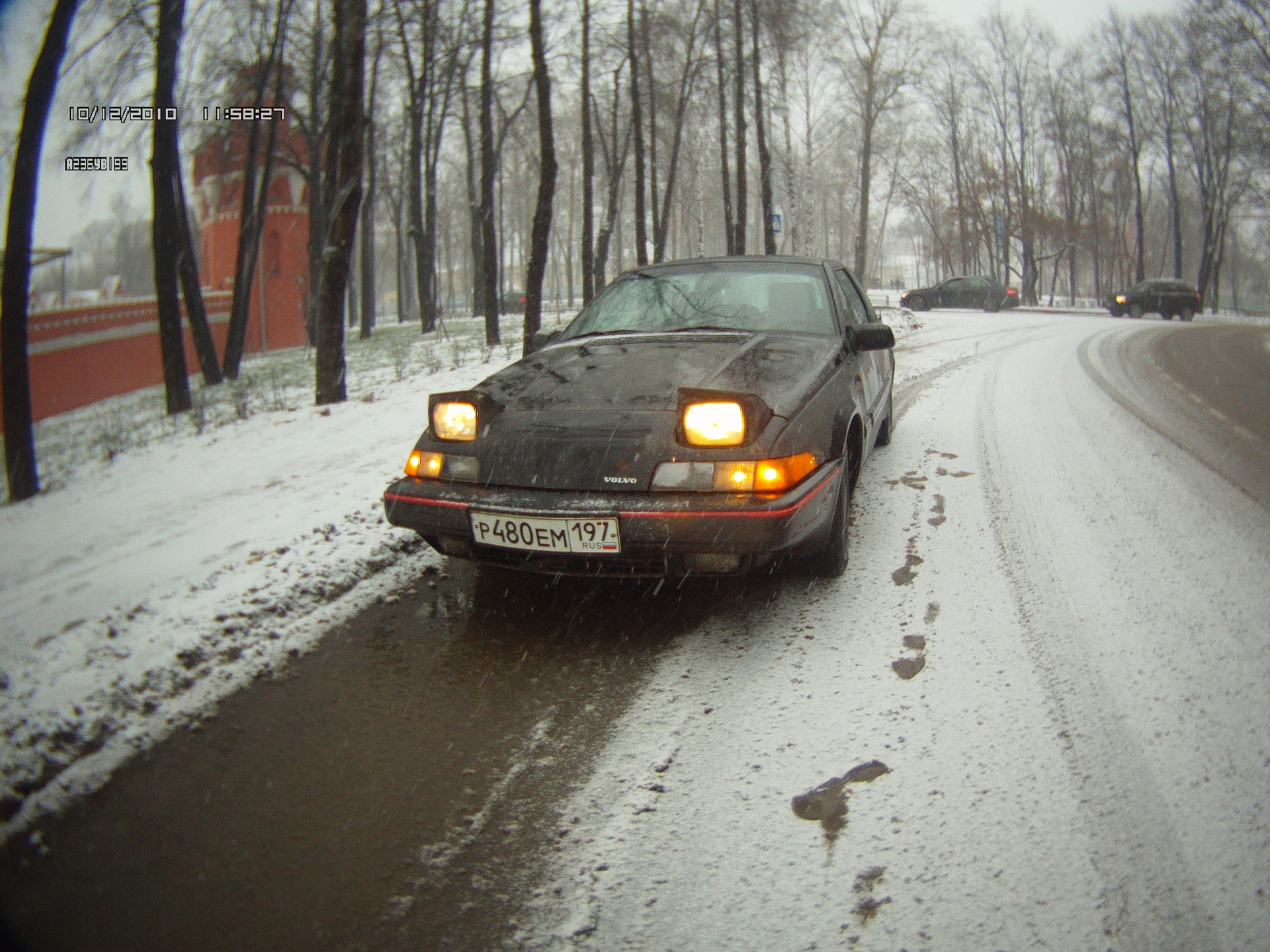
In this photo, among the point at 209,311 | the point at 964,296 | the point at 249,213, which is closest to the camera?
the point at 249,213

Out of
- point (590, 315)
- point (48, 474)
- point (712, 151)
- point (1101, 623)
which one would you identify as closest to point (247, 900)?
point (1101, 623)

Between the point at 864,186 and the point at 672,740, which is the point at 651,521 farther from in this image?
the point at 864,186

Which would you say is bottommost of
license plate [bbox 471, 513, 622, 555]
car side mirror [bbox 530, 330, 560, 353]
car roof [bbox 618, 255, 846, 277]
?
license plate [bbox 471, 513, 622, 555]

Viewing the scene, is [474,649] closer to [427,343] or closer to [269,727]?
[269,727]

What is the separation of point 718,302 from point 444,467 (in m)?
1.84

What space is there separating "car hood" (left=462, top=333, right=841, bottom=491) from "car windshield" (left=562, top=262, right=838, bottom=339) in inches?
9.7

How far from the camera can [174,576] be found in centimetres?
368

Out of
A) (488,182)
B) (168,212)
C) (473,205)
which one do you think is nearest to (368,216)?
(473,205)

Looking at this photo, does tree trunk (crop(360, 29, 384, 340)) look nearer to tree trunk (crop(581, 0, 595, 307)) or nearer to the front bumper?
tree trunk (crop(581, 0, 595, 307))

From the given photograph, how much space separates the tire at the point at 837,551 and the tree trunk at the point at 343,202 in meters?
7.07

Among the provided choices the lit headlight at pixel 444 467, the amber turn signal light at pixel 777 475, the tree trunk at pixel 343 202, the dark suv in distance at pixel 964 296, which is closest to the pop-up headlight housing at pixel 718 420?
the amber turn signal light at pixel 777 475

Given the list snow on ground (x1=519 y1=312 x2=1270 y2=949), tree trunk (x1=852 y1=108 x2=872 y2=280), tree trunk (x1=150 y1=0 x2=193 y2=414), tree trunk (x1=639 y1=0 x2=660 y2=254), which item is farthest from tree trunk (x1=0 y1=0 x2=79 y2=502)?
tree trunk (x1=852 y1=108 x2=872 y2=280)

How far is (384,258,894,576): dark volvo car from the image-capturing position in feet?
9.02

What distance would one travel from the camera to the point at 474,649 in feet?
9.66
